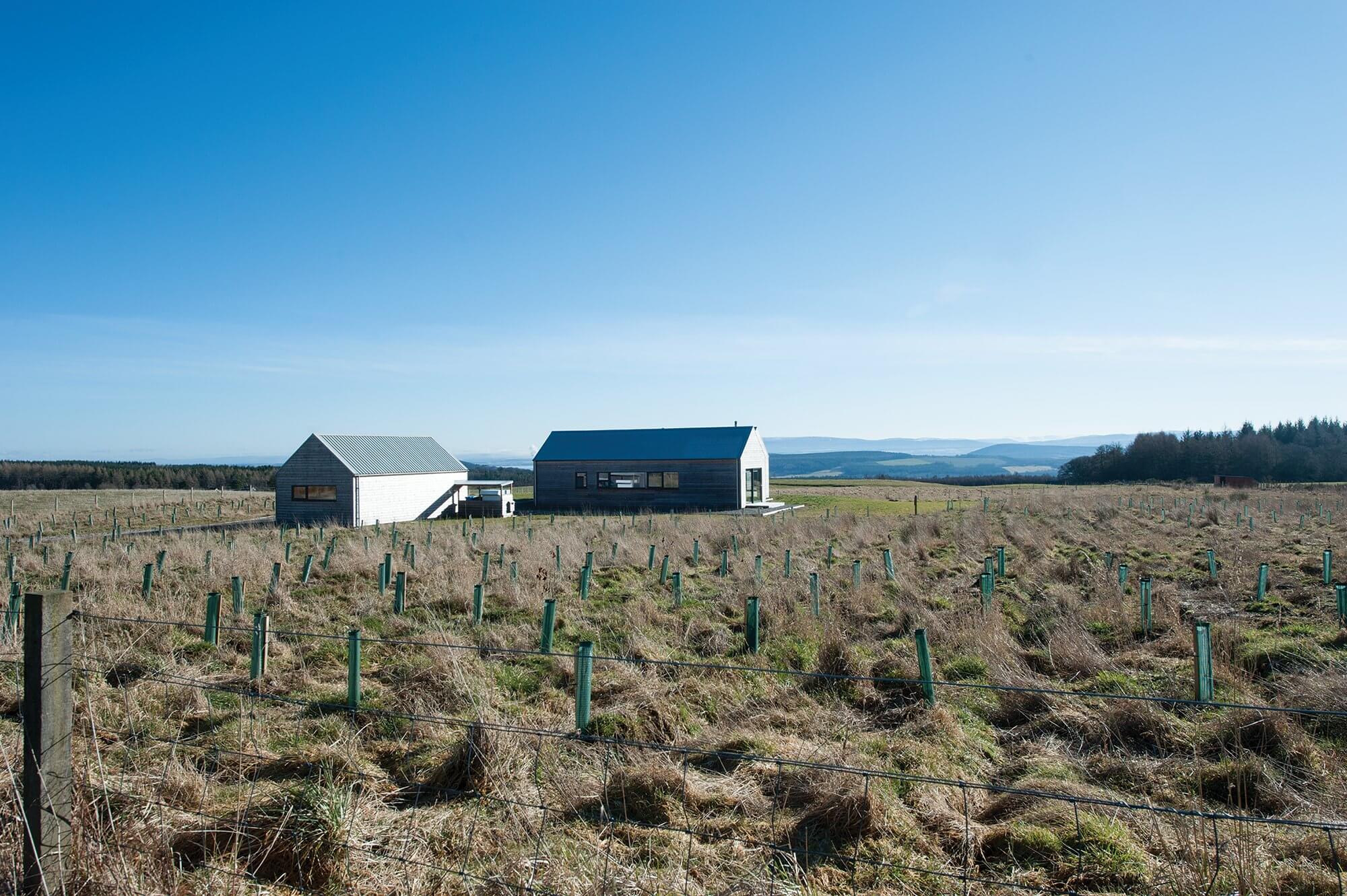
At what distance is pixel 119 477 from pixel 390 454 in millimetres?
62476

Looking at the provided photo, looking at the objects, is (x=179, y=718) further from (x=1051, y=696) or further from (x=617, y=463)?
(x=617, y=463)

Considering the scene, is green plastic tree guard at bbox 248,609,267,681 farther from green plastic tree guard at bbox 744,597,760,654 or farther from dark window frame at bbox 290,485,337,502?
dark window frame at bbox 290,485,337,502

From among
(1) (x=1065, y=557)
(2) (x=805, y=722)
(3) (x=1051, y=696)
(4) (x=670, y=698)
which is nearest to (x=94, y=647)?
(4) (x=670, y=698)

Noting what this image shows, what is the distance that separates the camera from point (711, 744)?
5.91m

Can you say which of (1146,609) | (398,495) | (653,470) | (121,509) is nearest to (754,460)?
(653,470)

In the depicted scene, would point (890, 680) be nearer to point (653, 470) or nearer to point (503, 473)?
point (653, 470)

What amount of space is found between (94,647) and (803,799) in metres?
6.98

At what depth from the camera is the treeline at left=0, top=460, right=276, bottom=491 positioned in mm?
79438

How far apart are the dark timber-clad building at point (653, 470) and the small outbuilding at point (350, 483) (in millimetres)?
7862

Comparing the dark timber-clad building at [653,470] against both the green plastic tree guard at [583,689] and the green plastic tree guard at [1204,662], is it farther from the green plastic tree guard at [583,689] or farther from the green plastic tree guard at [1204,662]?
the green plastic tree guard at [583,689]

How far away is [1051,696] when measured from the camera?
271 inches

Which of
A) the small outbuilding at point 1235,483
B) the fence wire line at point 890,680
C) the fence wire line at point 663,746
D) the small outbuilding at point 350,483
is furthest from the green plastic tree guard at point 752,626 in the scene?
the small outbuilding at point 1235,483

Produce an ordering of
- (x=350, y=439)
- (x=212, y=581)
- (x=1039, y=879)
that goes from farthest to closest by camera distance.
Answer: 1. (x=350, y=439)
2. (x=212, y=581)
3. (x=1039, y=879)

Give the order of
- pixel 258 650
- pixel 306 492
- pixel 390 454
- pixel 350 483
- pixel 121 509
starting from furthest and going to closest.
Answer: pixel 121 509, pixel 390 454, pixel 306 492, pixel 350 483, pixel 258 650
